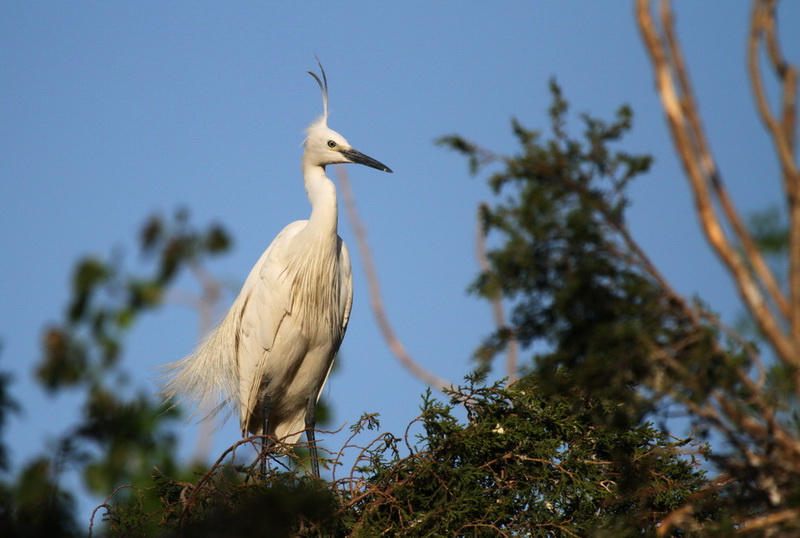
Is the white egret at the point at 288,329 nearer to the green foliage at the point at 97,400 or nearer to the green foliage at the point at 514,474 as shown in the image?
the green foliage at the point at 514,474

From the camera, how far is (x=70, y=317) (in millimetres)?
1543

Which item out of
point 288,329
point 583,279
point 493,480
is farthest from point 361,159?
point 583,279

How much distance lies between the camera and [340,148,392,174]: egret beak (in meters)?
5.95

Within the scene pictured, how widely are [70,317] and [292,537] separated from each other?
233 cm

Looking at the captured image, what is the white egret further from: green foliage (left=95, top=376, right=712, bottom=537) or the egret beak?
green foliage (left=95, top=376, right=712, bottom=537)

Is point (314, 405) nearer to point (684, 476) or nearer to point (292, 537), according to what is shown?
point (292, 537)

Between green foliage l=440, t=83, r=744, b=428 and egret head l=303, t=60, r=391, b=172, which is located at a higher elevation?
egret head l=303, t=60, r=391, b=172

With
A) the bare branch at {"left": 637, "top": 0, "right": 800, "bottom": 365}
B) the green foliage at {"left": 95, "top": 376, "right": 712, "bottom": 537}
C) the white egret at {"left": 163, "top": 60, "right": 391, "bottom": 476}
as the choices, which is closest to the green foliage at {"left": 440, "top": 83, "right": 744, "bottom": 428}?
the bare branch at {"left": 637, "top": 0, "right": 800, "bottom": 365}

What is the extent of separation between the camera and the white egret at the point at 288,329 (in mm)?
5863

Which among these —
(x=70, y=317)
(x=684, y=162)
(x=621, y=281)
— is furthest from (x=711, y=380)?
(x=70, y=317)

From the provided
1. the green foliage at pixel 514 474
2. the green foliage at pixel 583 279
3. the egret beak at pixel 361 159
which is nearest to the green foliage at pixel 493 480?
the green foliage at pixel 514 474

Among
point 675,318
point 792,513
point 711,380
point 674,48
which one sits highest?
point 674,48

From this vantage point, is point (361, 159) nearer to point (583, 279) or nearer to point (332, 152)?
point (332, 152)

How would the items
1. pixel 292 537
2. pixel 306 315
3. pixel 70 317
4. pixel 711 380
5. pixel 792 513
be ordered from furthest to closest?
pixel 306 315
pixel 292 537
pixel 711 380
pixel 792 513
pixel 70 317
